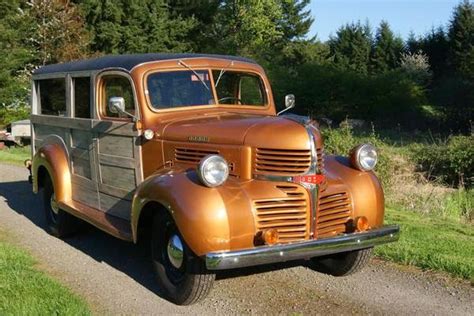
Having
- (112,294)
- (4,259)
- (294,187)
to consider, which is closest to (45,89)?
(4,259)

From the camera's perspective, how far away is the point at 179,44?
3844cm

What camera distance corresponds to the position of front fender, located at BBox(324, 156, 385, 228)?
18.1 ft

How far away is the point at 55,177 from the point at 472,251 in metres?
4.97

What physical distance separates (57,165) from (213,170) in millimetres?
3254

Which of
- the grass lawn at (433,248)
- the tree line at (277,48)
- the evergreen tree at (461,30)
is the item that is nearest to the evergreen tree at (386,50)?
the tree line at (277,48)

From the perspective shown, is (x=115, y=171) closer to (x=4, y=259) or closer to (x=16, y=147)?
(x=4, y=259)

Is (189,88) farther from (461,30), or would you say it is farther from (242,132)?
(461,30)

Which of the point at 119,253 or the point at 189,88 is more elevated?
the point at 189,88

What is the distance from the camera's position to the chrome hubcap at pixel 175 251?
5125 millimetres

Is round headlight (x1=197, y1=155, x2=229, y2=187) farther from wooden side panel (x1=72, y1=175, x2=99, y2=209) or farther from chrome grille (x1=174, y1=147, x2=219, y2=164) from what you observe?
wooden side panel (x1=72, y1=175, x2=99, y2=209)

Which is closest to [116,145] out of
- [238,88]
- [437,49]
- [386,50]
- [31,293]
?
[238,88]

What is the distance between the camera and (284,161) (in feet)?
16.9

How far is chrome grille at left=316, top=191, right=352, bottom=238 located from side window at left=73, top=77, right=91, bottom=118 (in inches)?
121

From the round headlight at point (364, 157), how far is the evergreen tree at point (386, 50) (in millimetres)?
48580
